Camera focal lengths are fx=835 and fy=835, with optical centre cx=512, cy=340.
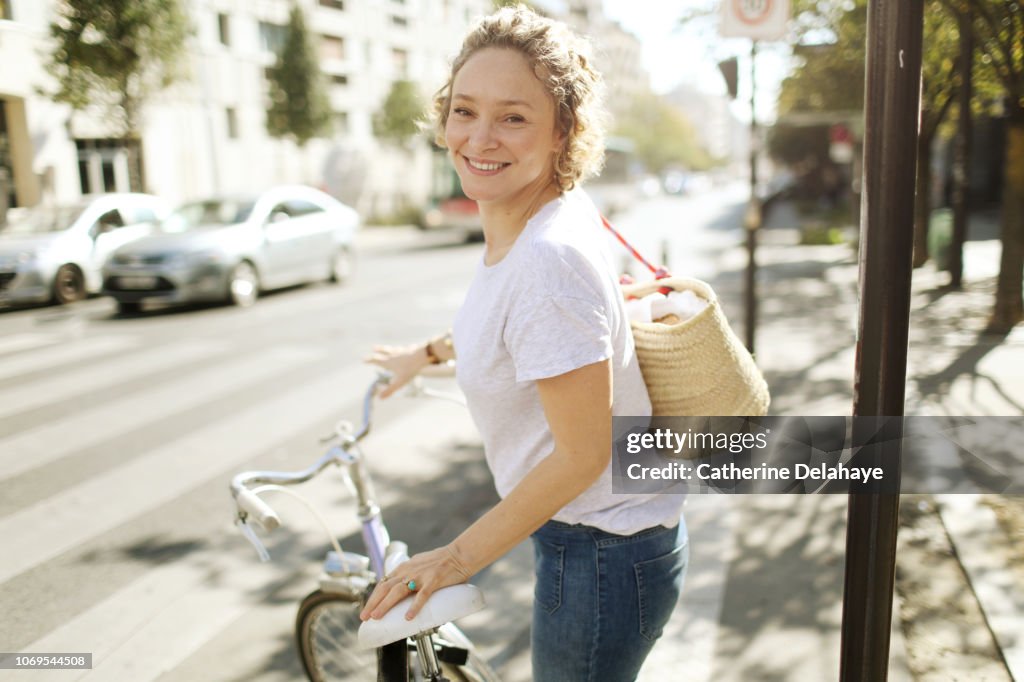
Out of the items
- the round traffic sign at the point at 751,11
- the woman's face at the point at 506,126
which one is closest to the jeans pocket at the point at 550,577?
the woman's face at the point at 506,126

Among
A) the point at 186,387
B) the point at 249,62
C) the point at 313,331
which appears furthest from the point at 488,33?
the point at 249,62

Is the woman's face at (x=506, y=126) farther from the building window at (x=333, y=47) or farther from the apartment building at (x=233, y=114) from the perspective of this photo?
the building window at (x=333, y=47)

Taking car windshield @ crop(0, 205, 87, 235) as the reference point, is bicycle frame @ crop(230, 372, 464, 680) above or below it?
below

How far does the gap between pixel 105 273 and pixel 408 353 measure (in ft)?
→ 33.7

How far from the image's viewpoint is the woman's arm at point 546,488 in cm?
137

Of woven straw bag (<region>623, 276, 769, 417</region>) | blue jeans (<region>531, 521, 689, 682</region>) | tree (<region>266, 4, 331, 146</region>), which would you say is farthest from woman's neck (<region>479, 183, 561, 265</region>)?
tree (<region>266, 4, 331, 146</region>)

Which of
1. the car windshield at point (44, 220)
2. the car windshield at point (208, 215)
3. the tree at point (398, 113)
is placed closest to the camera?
the car windshield at point (44, 220)

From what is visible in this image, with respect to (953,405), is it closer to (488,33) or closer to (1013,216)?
(1013,216)

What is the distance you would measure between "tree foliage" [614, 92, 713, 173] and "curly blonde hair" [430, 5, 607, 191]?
89.9 metres

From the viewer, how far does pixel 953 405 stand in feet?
17.2

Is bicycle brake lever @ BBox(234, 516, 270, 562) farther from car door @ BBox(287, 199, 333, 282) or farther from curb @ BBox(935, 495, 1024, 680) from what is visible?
car door @ BBox(287, 199, 333, 282)

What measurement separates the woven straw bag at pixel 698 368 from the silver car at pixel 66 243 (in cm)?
1163

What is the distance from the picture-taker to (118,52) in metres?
15.4

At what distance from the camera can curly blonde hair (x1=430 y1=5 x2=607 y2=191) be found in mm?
1475
